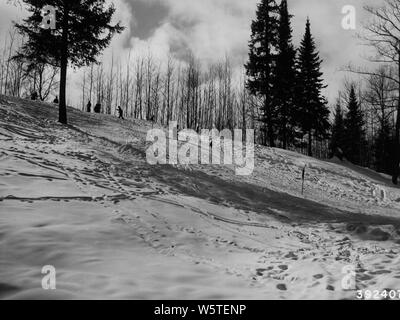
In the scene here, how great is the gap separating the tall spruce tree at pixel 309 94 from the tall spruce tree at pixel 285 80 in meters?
1.00

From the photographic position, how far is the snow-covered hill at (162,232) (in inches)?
211

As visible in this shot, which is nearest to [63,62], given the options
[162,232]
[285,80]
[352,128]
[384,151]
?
[162,232]

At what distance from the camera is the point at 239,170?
17516 millimetres

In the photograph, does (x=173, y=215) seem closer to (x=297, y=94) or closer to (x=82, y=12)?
(x=82, y=12)

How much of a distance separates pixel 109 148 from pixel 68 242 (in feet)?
33.2

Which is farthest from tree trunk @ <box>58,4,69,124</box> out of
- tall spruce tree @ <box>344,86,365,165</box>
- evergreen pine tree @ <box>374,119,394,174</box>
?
evergreen pine tree @ <box>374,119,394,174</box>

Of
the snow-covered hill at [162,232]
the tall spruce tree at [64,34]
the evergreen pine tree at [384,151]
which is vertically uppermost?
the tall spruce tree at [64,34]

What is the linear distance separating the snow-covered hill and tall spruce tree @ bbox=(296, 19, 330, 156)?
17892 mm

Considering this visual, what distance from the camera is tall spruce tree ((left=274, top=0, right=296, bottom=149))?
98.1 feet

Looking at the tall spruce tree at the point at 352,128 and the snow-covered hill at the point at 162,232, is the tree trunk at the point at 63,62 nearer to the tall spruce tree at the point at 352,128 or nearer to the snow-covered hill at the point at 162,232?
the snow-covered hill at the point at 162,232

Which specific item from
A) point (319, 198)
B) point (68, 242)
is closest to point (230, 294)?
point (68, 242)

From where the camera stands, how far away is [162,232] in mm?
7844

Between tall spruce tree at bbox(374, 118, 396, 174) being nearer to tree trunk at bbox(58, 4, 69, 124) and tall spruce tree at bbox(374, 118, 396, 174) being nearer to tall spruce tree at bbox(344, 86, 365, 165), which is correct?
tall spruce tree at bbox(344, 86, 365, 165)

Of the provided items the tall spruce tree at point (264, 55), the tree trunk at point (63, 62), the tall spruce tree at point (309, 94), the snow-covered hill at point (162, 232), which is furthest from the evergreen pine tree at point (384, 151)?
the tree trunk at point (63, 62)
